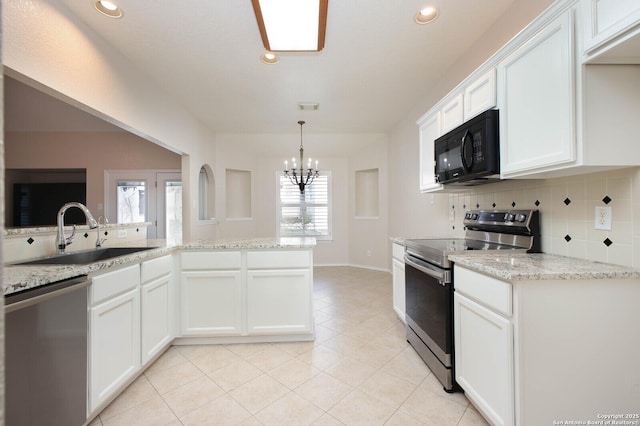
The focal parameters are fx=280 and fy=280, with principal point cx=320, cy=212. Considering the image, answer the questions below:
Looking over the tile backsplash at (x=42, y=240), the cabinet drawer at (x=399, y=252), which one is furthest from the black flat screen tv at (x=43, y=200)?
the cabinet drawer at (x=399, y=252)

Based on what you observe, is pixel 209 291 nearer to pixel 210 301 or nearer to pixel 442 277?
pixel 210 301

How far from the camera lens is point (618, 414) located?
4.29 ft

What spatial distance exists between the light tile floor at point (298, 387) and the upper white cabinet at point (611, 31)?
6.43 feet

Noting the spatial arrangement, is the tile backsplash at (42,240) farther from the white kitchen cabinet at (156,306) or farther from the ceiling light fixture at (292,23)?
the ceiling light fixture at (292,23)

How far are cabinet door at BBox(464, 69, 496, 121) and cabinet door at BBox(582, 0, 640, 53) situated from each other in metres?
0.55

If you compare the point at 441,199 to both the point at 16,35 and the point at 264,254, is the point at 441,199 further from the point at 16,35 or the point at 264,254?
the point at 16,35

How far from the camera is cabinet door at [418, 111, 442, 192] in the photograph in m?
2.64

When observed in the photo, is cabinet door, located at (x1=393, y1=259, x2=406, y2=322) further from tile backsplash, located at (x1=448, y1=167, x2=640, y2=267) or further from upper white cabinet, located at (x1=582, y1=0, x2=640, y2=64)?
upper white cabinet, located at (x1=582, y1=0, x2=640, y2=64)

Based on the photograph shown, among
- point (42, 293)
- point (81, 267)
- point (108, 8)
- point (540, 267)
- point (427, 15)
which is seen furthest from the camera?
point (427, 15)

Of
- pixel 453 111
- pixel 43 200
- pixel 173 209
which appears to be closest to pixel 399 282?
pixel 453 111

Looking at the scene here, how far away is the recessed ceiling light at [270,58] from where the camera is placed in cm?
269

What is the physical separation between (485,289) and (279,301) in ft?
5.37

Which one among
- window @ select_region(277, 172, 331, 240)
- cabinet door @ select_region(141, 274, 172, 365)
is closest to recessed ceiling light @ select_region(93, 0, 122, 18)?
Answer: cabinet door @ select_region(141, 274, 172, 365)

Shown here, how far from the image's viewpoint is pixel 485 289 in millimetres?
1488
